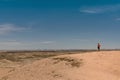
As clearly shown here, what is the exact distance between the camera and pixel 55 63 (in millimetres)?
23719

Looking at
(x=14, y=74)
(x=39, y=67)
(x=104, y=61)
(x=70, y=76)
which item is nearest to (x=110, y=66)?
(x=104, y=61)

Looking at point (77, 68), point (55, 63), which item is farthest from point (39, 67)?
point (77, 68)

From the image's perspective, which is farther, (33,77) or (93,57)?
(93,57)

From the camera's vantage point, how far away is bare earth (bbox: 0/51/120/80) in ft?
67.4

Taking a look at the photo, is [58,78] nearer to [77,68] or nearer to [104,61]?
[77,68]

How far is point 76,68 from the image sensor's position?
2173cm

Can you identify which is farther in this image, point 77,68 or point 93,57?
point 93,57

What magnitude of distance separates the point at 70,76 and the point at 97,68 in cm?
298

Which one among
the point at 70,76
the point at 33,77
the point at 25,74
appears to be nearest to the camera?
the point at 70,76

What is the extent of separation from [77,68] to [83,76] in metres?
1.66

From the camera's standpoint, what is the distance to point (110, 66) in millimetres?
22781

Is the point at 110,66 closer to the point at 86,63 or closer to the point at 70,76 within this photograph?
the point at 86,63

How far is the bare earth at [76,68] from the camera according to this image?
20.6 metres

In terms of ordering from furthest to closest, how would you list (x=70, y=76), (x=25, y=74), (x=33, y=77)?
(x=25, y=74) → (x=33, y=77) → (x=70, y=76)
